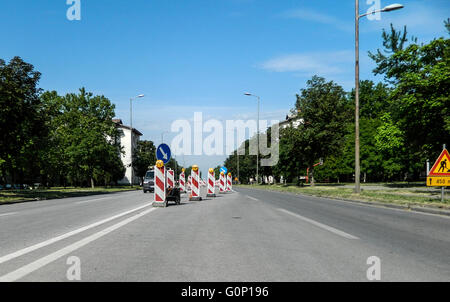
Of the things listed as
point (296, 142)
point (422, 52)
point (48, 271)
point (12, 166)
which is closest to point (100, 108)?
point (12, 166)

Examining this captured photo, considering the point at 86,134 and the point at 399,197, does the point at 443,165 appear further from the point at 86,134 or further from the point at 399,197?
the point at 86,134

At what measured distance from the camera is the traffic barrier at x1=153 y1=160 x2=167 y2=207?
14453mm

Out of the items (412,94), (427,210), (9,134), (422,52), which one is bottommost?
(427,210)

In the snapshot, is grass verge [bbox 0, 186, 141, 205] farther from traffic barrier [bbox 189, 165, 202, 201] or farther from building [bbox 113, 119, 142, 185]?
building [bbox 113, 119, 142, 185]

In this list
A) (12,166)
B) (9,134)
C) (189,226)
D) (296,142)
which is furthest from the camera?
(296,142)

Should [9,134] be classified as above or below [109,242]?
above

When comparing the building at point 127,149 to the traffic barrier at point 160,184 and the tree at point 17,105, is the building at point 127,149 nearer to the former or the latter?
the tree at point 17,105

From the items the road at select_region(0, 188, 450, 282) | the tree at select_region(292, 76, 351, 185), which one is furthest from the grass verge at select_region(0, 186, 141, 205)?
the tree at select_region(292, 76, 351, 185)

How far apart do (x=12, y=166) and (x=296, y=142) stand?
2819 cm

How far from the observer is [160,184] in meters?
14.6

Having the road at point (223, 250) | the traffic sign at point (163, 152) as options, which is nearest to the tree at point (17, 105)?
Answer: the traffic sign at point (163, 152)

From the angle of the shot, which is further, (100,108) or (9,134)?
(100,108)
